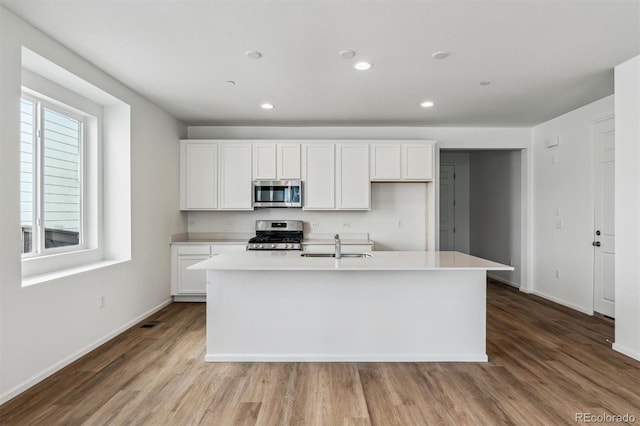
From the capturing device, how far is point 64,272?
2900 mm

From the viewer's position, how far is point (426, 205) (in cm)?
525

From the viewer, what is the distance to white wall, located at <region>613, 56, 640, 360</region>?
2.84 m

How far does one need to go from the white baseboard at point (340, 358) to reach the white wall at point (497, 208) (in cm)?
329

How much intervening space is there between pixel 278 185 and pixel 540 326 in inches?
140

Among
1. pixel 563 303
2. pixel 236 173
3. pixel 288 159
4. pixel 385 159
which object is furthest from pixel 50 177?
pixel 563 303

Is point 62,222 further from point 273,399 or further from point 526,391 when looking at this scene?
point 526,391

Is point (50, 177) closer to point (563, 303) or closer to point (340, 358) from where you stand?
point (340, 358)

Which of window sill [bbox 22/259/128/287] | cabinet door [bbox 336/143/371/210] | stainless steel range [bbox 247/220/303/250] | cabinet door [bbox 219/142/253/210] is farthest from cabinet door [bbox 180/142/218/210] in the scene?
cabinet door [bbox 336/143/371/210]

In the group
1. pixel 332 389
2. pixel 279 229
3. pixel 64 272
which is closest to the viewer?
pixel 332 389

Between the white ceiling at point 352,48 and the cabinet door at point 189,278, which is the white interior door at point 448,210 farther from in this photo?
the cabinet door at point 189,278

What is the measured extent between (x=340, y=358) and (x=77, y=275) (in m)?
2.30

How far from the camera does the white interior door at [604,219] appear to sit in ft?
12.6

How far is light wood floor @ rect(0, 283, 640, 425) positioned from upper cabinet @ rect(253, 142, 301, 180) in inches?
97.0

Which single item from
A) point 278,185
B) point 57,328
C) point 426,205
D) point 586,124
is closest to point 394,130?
point 426,205
